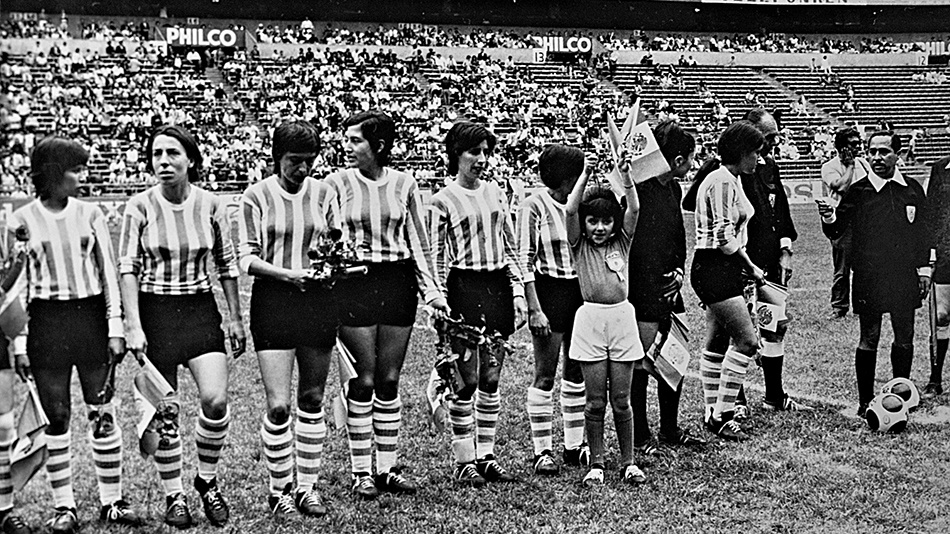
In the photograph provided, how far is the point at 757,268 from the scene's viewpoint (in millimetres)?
5695

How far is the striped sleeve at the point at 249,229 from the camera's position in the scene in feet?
13.1

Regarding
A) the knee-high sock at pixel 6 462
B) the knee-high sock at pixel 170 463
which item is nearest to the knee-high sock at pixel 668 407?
the knee-high sock at pixel 170 463

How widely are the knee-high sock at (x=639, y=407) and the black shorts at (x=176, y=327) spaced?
2376 mm

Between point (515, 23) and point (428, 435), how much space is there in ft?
34.5

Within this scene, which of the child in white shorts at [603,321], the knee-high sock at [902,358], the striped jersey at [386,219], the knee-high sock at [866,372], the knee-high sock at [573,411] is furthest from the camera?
the knee-high sock at [866,372]

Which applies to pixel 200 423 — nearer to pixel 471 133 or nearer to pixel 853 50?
pixel 471 133

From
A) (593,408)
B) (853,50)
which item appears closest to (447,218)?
(593,408)

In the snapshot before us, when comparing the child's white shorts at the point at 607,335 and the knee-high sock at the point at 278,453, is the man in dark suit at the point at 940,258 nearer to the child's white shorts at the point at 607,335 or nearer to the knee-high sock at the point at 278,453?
the child's white shorts at the point at 607,335

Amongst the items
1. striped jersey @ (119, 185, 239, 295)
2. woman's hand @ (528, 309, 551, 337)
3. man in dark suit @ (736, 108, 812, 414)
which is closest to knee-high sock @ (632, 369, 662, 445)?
woman's hand @ (528, 309, 551, 337)

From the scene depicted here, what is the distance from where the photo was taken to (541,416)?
4.94m

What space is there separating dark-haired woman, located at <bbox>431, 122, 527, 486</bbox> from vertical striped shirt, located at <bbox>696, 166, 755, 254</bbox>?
1.41m

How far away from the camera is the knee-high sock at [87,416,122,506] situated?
368 centimetres

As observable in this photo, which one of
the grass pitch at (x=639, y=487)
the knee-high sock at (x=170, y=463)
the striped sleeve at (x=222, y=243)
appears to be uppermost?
the striped sleeve at (x=222, y=243)

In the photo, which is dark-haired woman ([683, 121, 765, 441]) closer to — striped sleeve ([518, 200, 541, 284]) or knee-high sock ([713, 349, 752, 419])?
knee-high sock ([713, 349, 752, 419])
